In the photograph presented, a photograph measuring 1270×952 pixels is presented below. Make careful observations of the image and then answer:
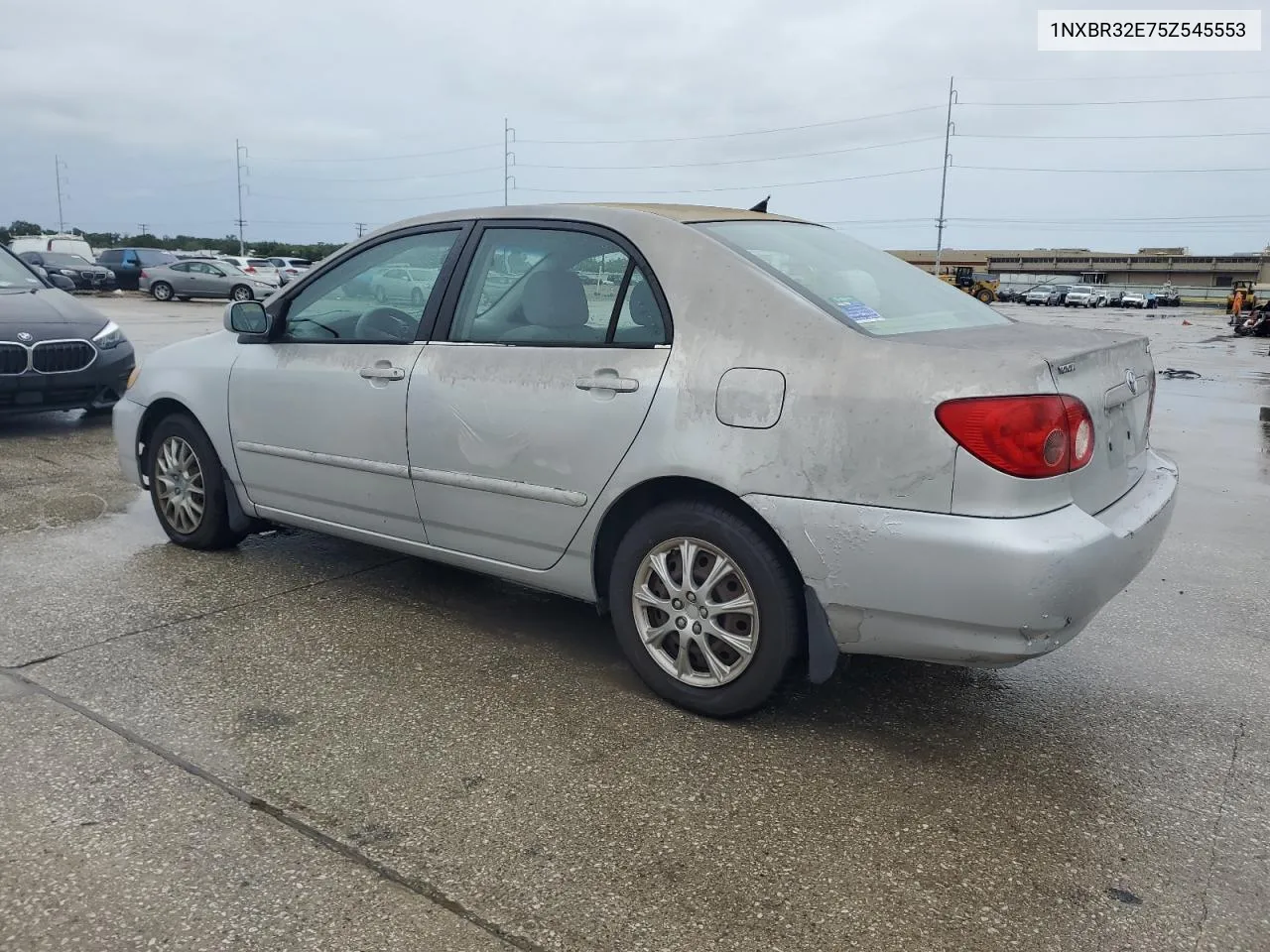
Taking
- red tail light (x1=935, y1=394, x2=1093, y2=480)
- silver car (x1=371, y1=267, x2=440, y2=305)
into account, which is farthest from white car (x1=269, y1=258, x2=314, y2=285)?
red tail light (x1=935, y1=394, x2=1093, y2=480)

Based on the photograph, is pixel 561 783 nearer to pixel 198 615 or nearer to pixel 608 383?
pixel 608 383

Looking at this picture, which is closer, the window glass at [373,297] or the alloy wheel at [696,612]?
the alloy wheel at [696,612]

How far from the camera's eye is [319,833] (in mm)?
2686

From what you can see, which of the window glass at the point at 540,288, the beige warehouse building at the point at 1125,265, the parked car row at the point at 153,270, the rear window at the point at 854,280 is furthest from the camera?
the beige warehouse building at the point at 1125,265

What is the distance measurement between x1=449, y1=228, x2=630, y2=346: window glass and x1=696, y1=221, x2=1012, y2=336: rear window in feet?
1.32

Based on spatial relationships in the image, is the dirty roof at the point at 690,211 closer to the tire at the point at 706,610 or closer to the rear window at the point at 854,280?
the rear window at the point at 854,280

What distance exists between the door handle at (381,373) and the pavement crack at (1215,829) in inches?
120

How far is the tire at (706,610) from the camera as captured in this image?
3.16 meters

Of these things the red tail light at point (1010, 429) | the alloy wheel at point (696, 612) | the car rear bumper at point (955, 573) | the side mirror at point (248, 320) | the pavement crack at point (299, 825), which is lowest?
the pavement crack at point (299, 825)

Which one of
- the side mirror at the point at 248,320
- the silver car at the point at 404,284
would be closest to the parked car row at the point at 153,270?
the side mirror at the point at 248,320

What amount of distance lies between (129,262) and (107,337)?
30.5 metres

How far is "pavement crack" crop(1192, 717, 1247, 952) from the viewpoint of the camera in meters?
2.41

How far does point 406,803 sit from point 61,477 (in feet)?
16.7

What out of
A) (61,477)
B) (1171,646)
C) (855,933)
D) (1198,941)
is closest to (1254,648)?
(1171,646)
